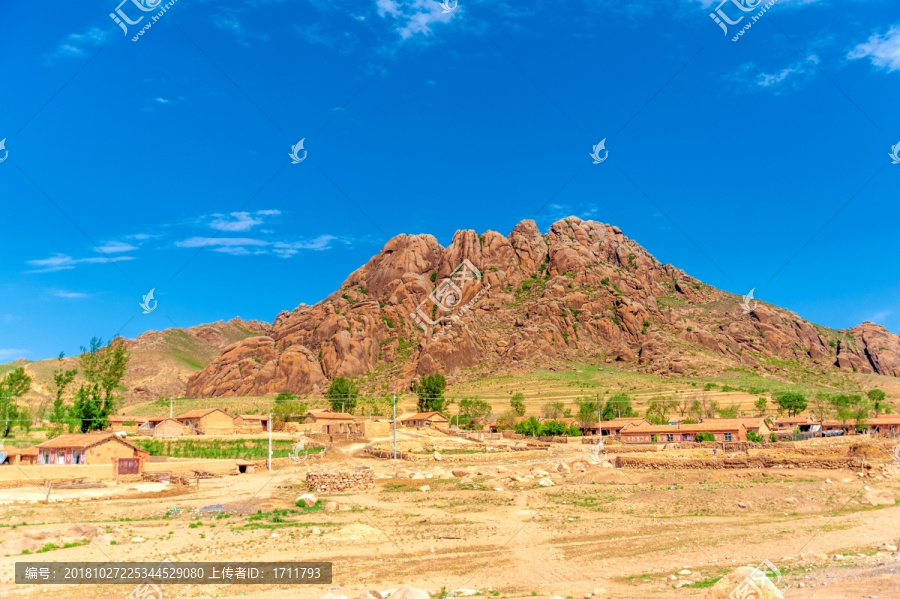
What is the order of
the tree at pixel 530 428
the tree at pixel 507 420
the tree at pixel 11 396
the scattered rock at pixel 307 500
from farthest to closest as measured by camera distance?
the tree at pixel 507 420, the tree at pixel 530 428, the tree at pixel 11 396, the scattered rock at pixel 307 500

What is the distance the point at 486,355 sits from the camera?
519 feet

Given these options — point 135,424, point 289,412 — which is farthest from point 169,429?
point 289,412

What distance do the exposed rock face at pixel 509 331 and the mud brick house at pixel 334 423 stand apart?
61.2 metres

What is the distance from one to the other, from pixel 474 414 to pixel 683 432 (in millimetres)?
35301

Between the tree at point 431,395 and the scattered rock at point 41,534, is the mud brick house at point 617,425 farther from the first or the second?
the scattered rock at point 41,534

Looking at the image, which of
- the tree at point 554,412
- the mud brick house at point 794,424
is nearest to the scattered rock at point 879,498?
the mud brick house at point 794,424

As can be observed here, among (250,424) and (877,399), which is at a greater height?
(877,399)

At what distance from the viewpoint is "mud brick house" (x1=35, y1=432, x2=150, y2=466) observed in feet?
145

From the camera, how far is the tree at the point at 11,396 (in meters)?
66.6

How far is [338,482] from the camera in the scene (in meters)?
34.9

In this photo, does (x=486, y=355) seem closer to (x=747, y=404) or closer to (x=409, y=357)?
(x=409, y=357)

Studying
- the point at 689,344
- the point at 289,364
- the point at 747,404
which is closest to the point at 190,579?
the point at 747,404

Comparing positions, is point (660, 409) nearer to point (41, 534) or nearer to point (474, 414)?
point (474, 414)

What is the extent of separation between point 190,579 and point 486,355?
5622 inches
